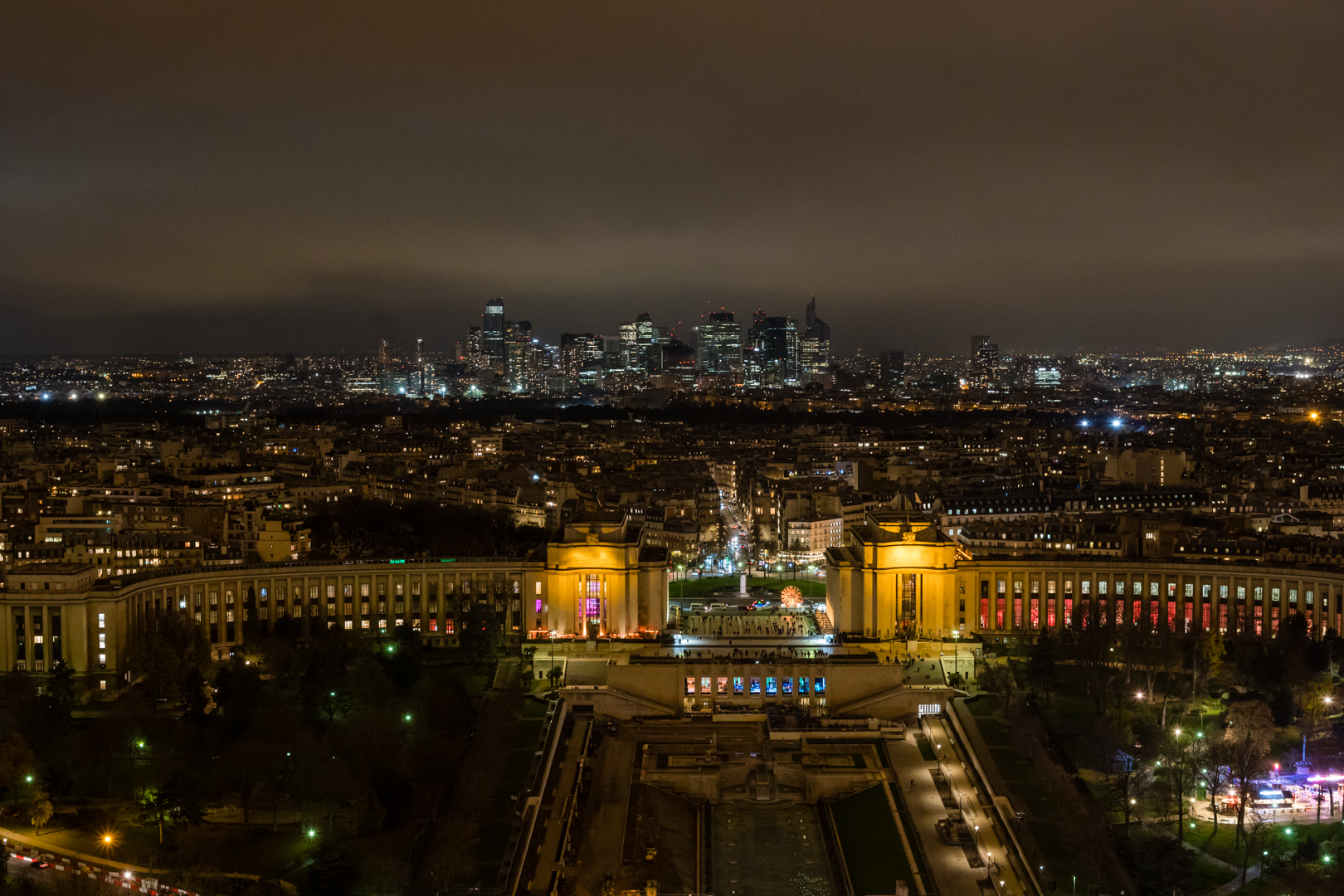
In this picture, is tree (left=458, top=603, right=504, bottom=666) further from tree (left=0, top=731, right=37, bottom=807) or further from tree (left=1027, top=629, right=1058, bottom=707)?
tree (left=1027, top=629, right=1058, bottom=707)

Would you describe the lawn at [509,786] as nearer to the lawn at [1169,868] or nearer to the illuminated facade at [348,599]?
the illuminated facade at [348,599]

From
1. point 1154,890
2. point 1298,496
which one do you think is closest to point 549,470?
point 1298,496

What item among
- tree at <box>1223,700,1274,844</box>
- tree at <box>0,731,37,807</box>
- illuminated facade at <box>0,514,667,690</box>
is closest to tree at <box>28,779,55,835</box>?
tree at <box>0,731,37,807</box>

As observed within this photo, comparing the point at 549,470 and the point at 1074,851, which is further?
the point at 549,470

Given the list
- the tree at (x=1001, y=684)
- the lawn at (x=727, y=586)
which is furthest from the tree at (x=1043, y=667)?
the lawn at (x=727, y=586)

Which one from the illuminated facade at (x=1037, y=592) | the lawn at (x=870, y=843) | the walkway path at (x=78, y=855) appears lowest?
the lawn at (x=870, y=843)

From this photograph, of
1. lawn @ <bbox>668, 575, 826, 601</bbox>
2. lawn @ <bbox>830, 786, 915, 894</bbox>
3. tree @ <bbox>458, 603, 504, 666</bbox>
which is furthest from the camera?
lawn @ <bbox>668, 575, 826, 601</bbox>

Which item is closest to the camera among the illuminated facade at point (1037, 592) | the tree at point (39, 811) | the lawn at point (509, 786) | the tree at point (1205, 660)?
the lawn at point (509, 786)

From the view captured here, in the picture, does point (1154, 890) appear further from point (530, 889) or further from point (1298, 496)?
point (1298, 496)
